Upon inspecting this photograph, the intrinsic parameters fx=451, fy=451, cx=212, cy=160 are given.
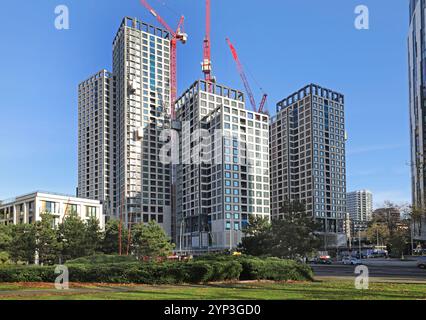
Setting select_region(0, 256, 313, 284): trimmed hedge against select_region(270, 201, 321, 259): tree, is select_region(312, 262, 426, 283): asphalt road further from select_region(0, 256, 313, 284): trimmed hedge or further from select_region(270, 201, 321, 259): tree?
select_region(0, 256, 313, 284): trimmed hedge

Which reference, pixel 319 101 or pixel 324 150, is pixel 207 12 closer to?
pixel 319 101

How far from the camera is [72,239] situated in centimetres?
6184

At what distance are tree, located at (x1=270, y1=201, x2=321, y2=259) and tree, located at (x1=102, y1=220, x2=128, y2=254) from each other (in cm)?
3619

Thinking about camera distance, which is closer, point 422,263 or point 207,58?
point 422,263

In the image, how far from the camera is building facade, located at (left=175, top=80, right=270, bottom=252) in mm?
151750

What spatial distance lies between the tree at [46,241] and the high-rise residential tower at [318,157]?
424ft

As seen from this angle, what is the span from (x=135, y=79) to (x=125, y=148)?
2811 cm

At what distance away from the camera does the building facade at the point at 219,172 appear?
151750mm

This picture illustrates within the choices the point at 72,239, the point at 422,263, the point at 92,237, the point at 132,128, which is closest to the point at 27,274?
the point at 72,239

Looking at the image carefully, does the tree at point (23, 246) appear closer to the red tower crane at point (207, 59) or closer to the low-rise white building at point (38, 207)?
the low-rise white building at point (38, 207)

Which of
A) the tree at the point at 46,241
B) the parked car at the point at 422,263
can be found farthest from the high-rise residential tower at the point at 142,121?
the parked car at the point at 422,263

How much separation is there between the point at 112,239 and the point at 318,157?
127084 millimetres

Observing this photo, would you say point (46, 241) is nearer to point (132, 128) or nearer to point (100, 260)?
point (100, 260)
